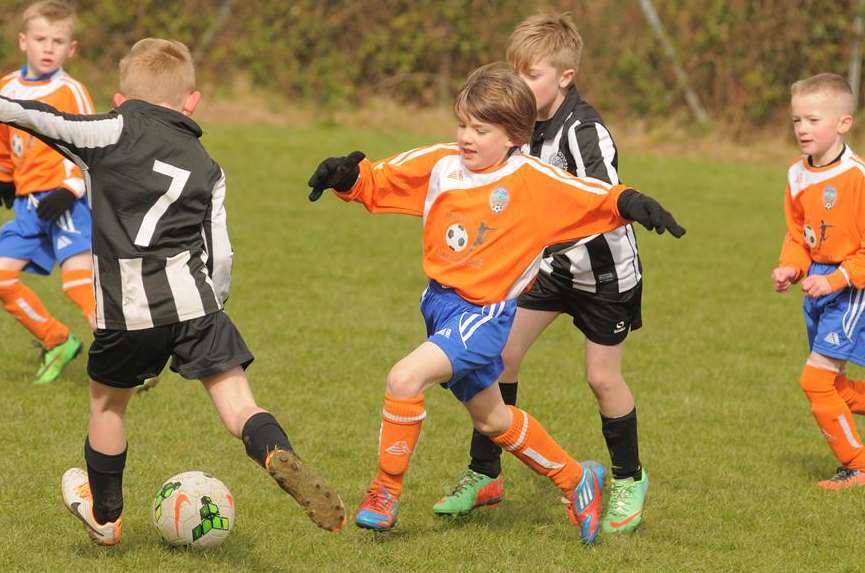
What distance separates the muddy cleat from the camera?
14.0 ft

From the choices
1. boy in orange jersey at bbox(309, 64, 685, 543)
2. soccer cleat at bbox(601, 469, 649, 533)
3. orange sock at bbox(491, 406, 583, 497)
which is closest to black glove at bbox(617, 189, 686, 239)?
boy in orange jersey at bbox(309, 64, 685, 543)

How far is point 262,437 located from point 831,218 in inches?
117

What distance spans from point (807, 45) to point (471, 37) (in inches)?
183

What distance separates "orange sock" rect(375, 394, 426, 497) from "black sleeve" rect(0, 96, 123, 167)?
1351 millimetres

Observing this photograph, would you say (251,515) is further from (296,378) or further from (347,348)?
(347,348)

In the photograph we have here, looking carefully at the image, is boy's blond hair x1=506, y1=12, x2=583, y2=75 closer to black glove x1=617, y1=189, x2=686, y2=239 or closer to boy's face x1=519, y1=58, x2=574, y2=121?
boy's face x1=519, y1=58, x2=574, y2=121

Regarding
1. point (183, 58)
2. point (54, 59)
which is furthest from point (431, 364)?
point (54, 59)

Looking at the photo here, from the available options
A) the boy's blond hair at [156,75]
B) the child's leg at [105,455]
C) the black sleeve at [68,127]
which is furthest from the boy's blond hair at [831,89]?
the child's leg at [105,455]

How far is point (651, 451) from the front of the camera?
664cm

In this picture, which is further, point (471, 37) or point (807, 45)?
point (471, 37)

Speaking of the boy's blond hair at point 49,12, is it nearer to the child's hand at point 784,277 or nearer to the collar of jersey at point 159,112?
the collar of jersey at point 159,112

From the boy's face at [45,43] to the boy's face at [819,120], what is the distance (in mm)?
3962

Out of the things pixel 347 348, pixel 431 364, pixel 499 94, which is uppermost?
pixel 499 94

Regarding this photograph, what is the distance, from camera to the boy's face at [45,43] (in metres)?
7.31
